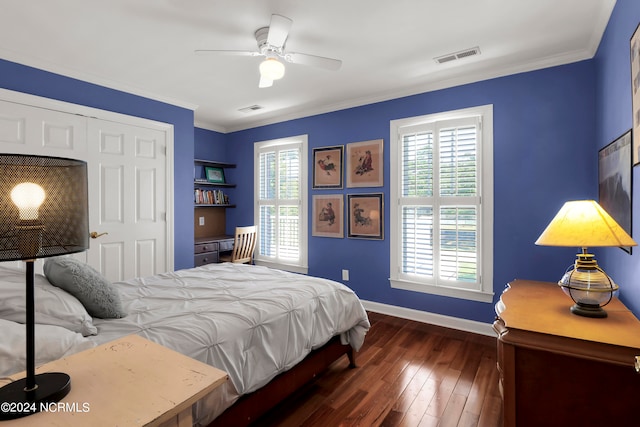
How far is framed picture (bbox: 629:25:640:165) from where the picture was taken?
5.28 feet

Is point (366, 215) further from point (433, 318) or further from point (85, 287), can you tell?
point (85, 287)

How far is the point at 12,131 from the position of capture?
279 cm

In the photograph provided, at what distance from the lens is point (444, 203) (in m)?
3.38

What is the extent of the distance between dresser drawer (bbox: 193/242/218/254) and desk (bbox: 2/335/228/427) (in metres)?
3.38

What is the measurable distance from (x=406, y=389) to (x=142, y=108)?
3.82m

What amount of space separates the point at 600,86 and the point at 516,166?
0.83 meters

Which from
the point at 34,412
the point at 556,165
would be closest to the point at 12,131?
the point at 34,412

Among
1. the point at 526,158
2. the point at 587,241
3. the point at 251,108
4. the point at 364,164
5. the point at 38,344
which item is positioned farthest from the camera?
the point at 251,108

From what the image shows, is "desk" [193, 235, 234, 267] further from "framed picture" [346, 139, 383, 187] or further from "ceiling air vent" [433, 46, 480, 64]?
"ceiling air vent" [433, 46, 480, 64]

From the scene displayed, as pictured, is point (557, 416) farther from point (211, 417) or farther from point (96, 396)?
point (96, 396)

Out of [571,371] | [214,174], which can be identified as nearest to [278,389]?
[571,371]

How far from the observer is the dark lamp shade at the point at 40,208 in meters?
0.73

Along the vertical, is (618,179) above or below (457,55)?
below
